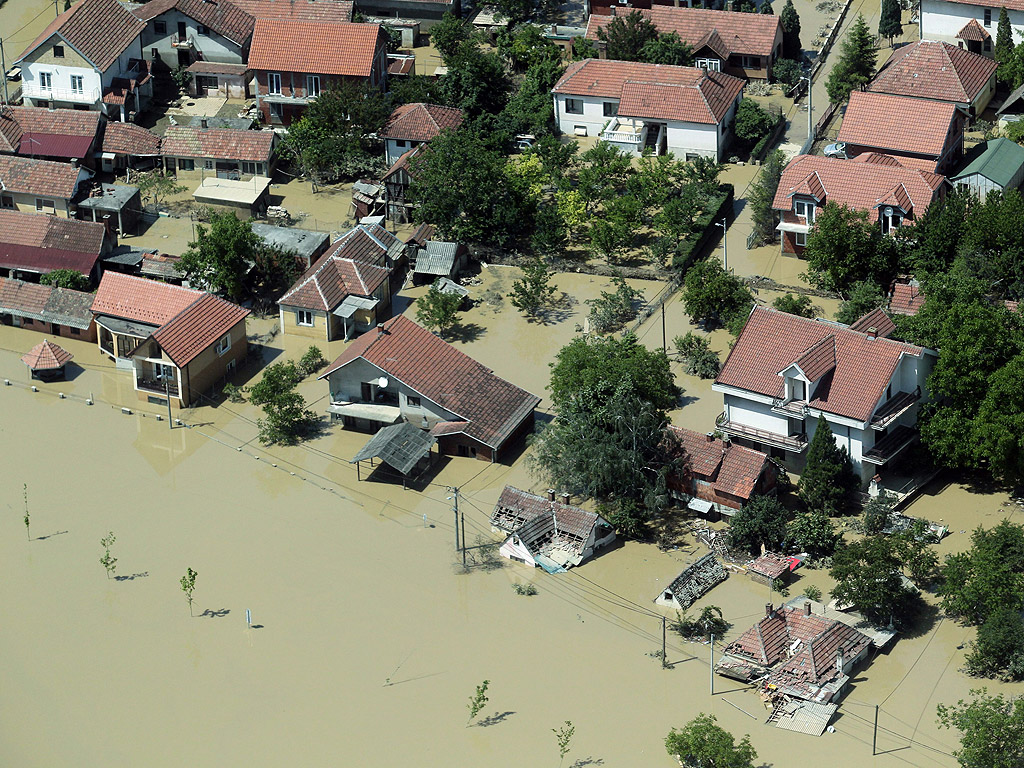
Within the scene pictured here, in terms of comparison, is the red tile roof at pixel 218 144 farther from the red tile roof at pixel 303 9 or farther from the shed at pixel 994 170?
the shed at pixel 994 170

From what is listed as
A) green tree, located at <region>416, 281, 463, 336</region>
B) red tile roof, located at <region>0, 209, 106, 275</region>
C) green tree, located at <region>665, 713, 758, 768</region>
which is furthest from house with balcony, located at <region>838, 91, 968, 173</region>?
green tree, located at <region>665, 713, 758, 768</region>

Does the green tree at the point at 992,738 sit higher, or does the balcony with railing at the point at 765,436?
the balcony with railing at the point at 765,436

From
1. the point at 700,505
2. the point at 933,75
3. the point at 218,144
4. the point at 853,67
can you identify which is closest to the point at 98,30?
the point at 218,144

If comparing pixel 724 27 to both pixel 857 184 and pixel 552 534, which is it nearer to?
pixel 857 184

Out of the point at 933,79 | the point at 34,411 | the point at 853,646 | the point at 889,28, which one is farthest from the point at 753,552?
the point at 889,28

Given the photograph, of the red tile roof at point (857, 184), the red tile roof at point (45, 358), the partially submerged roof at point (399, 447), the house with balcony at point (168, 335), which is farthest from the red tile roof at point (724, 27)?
the red tile roof at point (45, 358)

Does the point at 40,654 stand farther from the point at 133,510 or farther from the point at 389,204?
the point at 389,204

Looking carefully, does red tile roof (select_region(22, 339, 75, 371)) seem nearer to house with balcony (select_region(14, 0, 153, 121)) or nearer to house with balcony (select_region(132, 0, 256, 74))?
house with balcony (select_region(14, 0, 153, 121))
